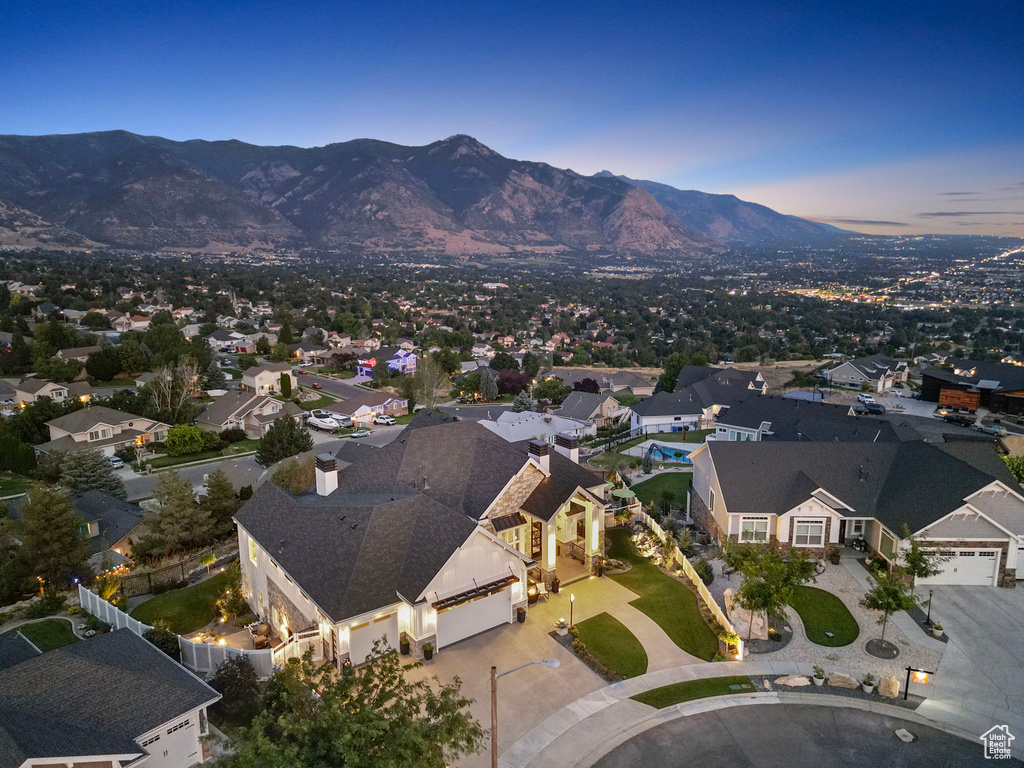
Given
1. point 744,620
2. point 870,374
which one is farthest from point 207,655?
A: point 870,374

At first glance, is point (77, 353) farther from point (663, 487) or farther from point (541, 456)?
point (541, 456)

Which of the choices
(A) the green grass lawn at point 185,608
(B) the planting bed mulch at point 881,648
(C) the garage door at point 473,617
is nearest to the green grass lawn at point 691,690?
(B) the planting bed mulch at point 881,648

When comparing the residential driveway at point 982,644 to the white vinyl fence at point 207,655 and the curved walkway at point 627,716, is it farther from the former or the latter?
the white vinyl fence at point 207,655

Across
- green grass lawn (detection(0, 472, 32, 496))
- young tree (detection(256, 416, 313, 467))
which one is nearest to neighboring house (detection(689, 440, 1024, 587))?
young tree (detection(256, 416, 313, 467))

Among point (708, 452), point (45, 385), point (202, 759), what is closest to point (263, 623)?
point (202, 759)

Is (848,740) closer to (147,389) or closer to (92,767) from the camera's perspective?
(92,767)
